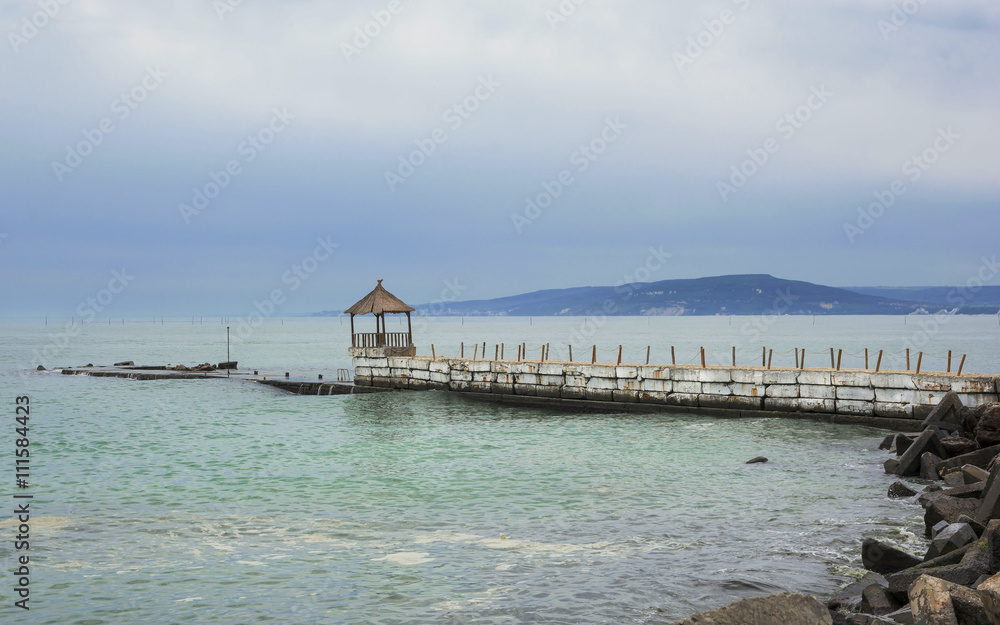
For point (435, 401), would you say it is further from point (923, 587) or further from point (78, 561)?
point (923, 587)

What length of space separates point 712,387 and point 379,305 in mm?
16366

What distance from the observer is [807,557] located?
10984 mm

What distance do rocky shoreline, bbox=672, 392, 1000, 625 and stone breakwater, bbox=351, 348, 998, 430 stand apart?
808cm

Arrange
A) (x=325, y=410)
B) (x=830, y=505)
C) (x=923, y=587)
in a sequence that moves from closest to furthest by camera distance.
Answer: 1. (x=923, y=587)
2. (x=830, y=505)
3. (x=325, y=410)

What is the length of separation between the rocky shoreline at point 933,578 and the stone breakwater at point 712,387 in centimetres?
808

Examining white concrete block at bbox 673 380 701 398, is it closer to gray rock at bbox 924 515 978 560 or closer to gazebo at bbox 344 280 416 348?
gazebo at bbox 344 280 416 348

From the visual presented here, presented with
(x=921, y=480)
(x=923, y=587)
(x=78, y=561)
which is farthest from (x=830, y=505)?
(x=78, y=561)

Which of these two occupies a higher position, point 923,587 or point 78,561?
point 923,587

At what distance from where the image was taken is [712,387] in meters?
27.8

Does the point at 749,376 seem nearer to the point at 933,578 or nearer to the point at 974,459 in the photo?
the point at 974,459

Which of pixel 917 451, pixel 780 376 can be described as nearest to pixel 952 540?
pixel 917 451

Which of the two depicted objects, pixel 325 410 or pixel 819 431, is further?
pixel 325 410

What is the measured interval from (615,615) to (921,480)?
1048 cm

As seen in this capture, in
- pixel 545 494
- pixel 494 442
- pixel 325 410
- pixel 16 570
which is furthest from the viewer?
pixel 325 410
